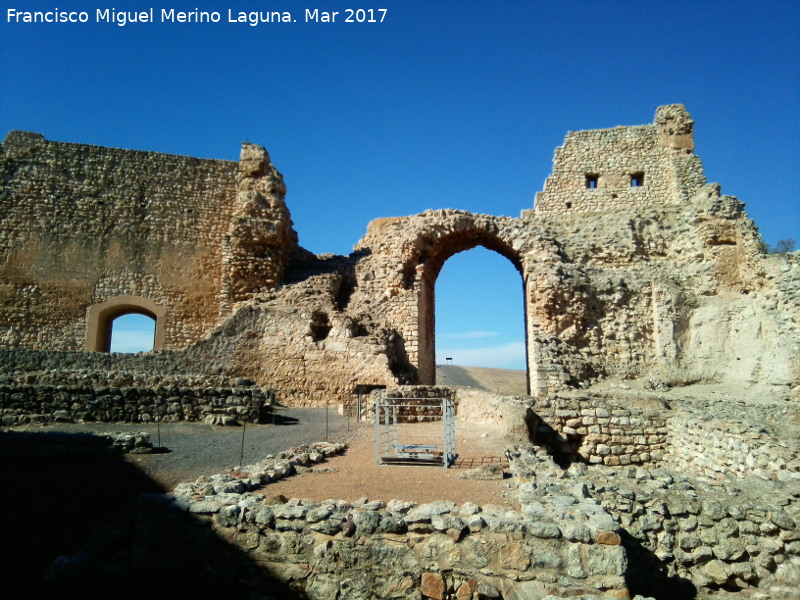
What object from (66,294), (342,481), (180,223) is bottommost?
(342,481)

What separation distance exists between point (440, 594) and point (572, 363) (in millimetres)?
12014

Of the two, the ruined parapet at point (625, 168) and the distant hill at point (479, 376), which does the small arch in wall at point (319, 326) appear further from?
the distant hill at point (479, 376)

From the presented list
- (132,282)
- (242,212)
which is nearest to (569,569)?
(242,212)

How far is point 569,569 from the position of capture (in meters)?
3.61

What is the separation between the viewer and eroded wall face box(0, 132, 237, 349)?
1736 centimetres

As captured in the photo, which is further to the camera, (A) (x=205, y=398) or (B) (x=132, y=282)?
(B) (x=132, y=282)

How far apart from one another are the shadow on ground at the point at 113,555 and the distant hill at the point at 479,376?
33.6 meters

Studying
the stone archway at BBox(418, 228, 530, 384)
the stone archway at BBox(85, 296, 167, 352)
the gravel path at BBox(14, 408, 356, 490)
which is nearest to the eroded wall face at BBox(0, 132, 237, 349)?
the stone archway at BBox(85, 296, 167, 352)

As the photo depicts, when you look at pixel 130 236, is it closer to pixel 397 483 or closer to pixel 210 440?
pixel 210 440

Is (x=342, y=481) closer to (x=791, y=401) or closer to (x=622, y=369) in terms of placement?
(x=791, y=401)

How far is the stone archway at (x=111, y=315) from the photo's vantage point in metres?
17.4

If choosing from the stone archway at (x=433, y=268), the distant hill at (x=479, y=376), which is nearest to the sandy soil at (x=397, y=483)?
the stone archway at (x=433, y=268)

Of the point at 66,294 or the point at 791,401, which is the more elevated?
the point at 66,294

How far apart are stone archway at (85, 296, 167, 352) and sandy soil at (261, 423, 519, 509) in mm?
12524
